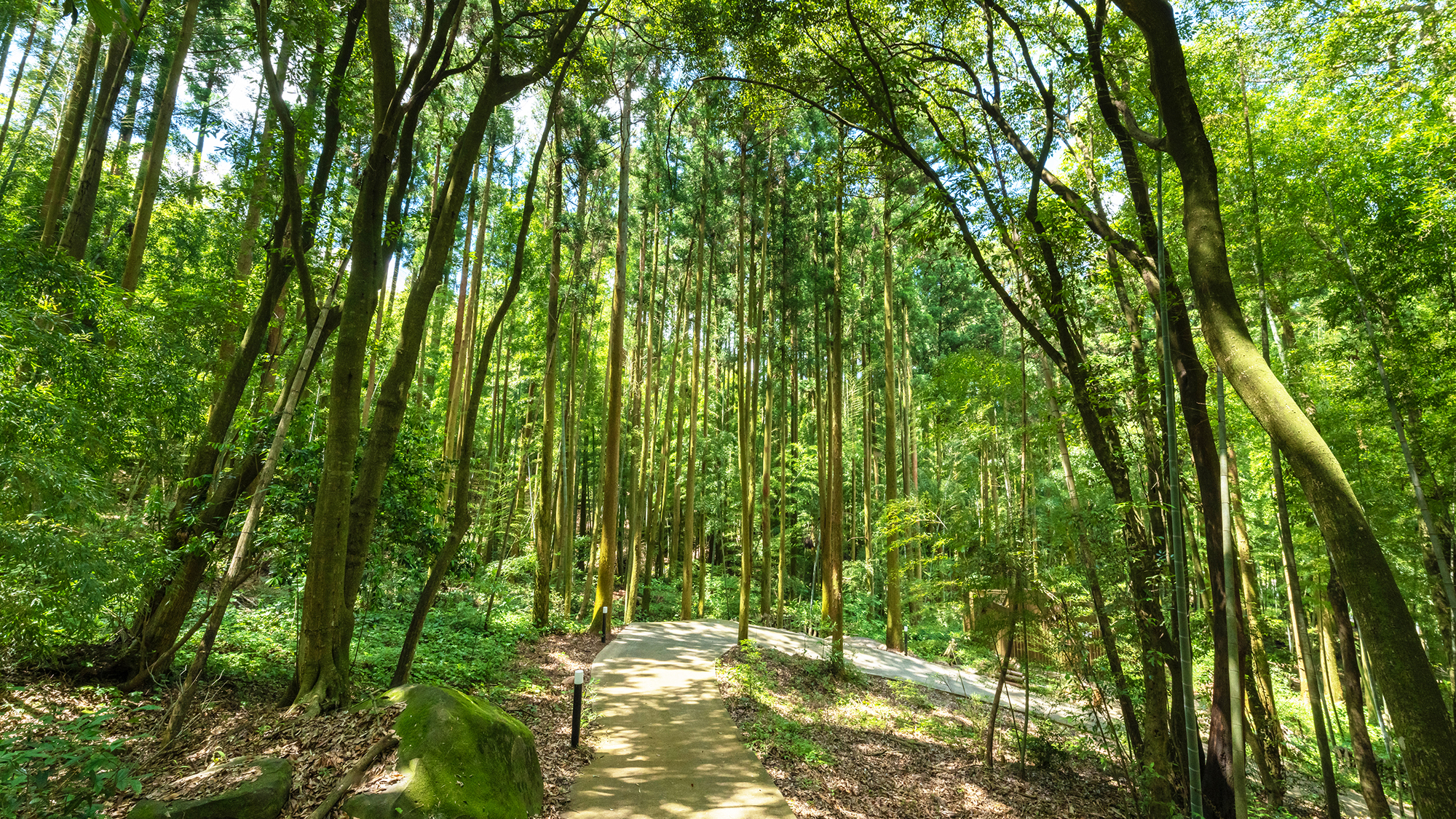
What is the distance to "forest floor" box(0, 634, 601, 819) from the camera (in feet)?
10.8

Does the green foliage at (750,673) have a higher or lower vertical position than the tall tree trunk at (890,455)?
lower

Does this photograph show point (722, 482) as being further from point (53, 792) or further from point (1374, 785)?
point (53, 792)

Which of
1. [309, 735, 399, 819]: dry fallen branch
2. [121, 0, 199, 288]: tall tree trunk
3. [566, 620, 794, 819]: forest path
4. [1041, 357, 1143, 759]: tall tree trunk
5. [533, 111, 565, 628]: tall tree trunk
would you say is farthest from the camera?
[533, 111, 565, 628]: tall tree trunk

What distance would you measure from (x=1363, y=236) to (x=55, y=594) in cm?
1210

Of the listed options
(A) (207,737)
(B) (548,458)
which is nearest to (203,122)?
(B) (548,458)

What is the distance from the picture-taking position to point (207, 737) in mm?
4191

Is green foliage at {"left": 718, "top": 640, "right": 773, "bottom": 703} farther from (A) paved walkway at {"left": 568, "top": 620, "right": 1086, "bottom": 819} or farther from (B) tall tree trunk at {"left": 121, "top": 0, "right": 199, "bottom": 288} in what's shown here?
(B) tall tree trunk at {"left": 121, "top": 0, "right": 199, "bottom": 288}

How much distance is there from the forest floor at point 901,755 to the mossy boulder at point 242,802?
12.3 feet

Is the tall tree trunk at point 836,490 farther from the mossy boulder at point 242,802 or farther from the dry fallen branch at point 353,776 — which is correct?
the mossy boulder at point 242,802

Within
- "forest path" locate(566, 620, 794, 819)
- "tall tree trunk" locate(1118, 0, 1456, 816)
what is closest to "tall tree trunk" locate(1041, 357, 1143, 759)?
"tall tree trunk" locate(1118, 0, 1456, 816)

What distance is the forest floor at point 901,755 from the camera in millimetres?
5883

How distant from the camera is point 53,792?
2.62m

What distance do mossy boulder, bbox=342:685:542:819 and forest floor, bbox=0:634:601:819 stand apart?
138 millimetres

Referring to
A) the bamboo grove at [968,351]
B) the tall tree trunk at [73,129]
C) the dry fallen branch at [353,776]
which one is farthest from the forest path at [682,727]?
the tall tree trunk at [73,129]
